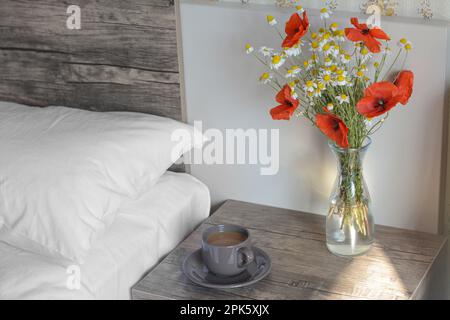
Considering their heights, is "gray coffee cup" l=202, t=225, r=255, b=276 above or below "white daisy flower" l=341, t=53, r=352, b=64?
below

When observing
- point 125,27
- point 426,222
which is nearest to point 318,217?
point 426,222

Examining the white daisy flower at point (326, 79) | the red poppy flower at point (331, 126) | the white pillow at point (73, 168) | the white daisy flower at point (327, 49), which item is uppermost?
the white daisy flower at point (327, 49)

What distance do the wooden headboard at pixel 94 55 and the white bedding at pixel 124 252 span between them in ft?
0.69

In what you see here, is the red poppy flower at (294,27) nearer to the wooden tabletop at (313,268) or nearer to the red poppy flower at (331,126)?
the red poppy flower at (331,126)

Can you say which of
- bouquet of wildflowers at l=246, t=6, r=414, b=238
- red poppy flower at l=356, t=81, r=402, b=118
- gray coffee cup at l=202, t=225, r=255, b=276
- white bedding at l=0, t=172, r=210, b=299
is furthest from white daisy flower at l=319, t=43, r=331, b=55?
white bedding at l=0, t=172, r=210, b=299

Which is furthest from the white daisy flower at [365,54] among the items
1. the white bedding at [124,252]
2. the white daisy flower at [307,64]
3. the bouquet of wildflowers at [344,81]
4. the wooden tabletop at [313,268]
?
the white bedding at [124,252]

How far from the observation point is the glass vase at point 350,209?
1.42m

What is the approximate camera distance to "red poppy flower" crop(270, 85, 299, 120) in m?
1.37

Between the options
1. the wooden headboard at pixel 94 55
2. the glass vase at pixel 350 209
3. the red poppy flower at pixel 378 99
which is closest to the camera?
the red poppy flower at pixel 378 99

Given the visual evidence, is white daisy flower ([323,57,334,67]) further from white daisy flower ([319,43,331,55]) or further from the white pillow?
the white pillow

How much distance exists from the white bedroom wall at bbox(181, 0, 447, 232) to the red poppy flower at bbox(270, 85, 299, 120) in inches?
7.3

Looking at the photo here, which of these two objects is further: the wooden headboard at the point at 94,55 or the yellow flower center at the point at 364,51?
the wooden headboard at the point at 94,55

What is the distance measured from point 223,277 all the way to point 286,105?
35 cm

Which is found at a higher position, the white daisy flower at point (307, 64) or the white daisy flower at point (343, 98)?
the white daisy flower at point (307, 64)
